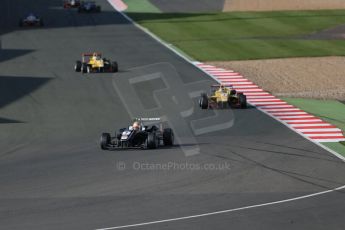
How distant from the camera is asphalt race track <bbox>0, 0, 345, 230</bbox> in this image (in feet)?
82.1

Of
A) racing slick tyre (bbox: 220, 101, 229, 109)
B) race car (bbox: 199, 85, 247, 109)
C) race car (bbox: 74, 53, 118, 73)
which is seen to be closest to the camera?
race car (bbox: 199, 85, 247, 109)

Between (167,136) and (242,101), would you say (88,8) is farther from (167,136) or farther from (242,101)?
(167,136)

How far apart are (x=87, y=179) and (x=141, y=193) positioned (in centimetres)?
267

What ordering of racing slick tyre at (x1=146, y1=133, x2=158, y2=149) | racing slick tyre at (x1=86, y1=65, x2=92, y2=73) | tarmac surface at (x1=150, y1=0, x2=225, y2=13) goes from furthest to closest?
tarmac surface at (x1=150, y1=0, x2=225, y2=13), racing slick tyre at (x1=86, y1=65, x2=92, y2=73), racing slick tyre at (x1=146, y1=133, x2=158, y2=149)

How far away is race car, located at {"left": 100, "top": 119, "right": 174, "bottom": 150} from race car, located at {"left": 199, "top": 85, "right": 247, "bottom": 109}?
8.27 metres

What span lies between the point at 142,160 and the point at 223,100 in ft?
37.5

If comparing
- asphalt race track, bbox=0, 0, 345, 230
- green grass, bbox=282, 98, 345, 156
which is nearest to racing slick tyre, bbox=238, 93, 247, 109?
asphalt race track, bbox=0, 0, 345, 230

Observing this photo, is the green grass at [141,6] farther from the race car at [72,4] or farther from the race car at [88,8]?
the race car at [72,4]

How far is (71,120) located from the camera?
133ft

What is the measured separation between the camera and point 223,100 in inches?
1682

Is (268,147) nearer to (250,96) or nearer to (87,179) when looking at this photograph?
(87,179)

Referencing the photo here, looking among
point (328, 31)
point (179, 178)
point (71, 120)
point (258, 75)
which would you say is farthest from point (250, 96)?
point (328, 31)

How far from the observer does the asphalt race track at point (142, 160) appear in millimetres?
25016

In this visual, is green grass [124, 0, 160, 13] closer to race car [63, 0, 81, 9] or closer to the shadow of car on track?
race car [63, 0, 81, 9]
